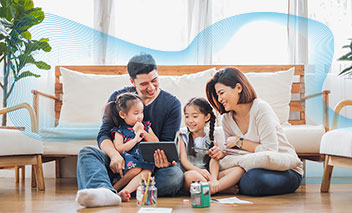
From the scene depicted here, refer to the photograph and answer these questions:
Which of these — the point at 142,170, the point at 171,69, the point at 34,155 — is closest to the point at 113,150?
the point at 142,170

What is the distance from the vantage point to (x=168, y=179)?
6.02ft

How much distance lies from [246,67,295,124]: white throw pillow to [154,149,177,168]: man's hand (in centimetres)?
110

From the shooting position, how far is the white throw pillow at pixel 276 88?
8.83 feet

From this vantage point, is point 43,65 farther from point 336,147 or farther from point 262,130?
point 336,147

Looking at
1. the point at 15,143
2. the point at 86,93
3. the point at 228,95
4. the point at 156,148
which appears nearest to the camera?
the point at 156,148

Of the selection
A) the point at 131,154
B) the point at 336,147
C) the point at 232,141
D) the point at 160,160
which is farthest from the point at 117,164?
the point at 336,147

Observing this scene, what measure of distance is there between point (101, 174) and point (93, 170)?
1.5 inches

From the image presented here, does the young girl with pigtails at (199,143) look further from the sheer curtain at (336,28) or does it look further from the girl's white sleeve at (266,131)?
the sheer curtain at (336,28)

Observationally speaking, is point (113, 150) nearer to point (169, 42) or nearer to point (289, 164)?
point (289, 164)

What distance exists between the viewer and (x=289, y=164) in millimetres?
1938

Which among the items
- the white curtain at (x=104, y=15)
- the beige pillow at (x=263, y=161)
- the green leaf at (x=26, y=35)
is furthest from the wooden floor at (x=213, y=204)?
the white curtain at (x=104, y=15)

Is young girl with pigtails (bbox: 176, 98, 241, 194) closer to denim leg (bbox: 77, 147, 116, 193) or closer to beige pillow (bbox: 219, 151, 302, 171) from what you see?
beige pillow (bbox: 219, 151, 302, 171)

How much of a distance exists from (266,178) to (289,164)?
150mm

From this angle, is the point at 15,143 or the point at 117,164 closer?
the point at 117,164
